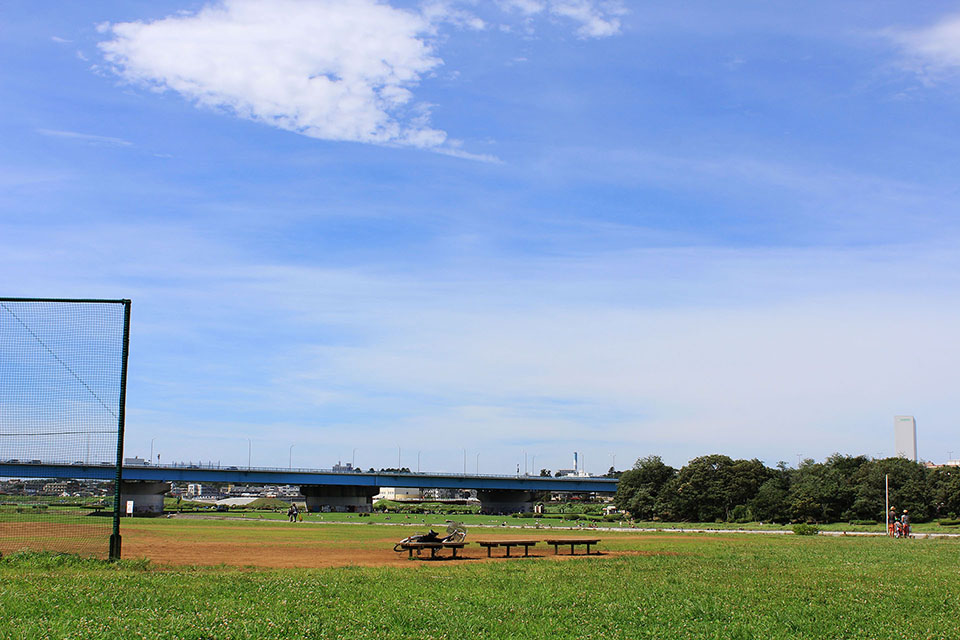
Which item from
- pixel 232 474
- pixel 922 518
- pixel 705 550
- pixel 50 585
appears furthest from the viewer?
pixel 232 474

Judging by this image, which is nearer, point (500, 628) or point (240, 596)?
point (500, 628)

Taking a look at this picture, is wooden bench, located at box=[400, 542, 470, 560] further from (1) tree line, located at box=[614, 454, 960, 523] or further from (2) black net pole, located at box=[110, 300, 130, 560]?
(1) tree line, located at box=[614, 454, 960, 523]

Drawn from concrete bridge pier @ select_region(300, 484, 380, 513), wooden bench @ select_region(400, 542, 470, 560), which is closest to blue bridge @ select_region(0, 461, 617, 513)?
concrete bridge pier @ select_region(300, 484, 380, 513)

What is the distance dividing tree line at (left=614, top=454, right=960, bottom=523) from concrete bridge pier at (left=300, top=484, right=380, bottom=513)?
150ft

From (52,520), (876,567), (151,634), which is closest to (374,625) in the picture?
(151,634)

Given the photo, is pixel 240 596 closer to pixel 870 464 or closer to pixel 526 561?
pixel 526 561

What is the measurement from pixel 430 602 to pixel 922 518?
81932mm

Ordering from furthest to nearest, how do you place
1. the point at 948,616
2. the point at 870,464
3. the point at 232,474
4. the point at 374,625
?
the point at 232,474
the point at 870,464
the point at 948,616
the point at 374,625

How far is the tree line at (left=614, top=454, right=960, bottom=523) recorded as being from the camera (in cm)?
8369

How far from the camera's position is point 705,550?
30469 millimetres

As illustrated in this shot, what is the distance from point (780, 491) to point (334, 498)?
71.0 m

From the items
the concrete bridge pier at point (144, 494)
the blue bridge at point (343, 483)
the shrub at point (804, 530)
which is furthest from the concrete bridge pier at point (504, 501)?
the shrub at point (804, 530)

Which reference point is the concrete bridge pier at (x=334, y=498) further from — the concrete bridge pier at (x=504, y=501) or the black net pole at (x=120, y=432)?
the black net pole at (x=120, y=432)

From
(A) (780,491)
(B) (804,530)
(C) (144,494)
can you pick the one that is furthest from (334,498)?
(B) (804,530)
